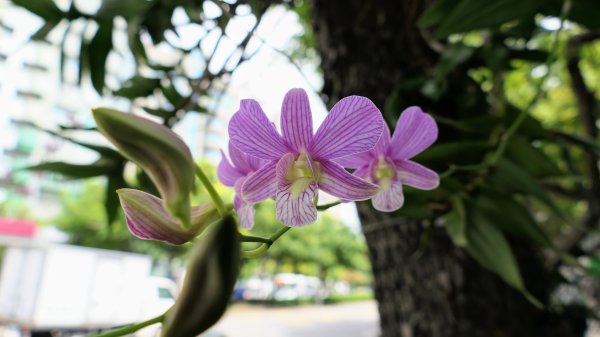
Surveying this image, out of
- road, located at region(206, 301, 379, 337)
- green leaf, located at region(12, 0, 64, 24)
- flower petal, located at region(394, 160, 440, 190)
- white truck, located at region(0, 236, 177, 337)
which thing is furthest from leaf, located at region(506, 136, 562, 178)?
road, located at region(206, 301, 379, 337)

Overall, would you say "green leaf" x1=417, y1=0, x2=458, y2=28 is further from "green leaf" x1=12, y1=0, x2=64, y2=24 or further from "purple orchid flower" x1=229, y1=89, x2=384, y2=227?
"green leaf" x1=12, y1=0, x2=64, y2=24

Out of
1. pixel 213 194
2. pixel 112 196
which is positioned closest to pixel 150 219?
pixel 213 194

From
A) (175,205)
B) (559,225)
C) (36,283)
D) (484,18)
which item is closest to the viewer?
(175,205)

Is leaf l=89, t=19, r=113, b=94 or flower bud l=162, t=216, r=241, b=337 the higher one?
leaf l=89, t=19, r=113, b=94

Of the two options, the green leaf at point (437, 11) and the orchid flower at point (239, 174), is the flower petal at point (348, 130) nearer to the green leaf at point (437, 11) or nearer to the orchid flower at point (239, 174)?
the orchid flower at point (239, 174)

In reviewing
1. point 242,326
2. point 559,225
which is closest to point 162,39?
point 559,225

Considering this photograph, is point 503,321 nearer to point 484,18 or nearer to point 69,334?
point 484,18
